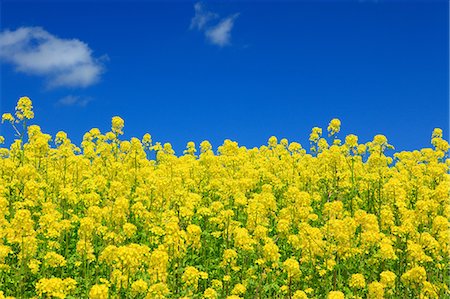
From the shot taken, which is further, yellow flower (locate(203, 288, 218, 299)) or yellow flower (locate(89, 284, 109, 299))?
yellow flower (locate(203, 288, 218, 299))

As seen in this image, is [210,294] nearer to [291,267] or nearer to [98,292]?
[291,267]

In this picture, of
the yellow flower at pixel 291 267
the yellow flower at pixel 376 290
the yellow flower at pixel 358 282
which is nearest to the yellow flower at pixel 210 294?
the yellow flower at pixel 291 267

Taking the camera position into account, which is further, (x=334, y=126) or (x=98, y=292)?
(x=334, y=126)

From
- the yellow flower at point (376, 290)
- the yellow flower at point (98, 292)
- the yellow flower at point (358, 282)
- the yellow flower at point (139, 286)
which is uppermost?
the yellow flower at point (358, 282)

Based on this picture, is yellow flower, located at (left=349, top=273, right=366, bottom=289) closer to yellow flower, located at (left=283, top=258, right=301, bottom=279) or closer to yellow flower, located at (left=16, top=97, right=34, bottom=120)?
yellow flower, located at (left=283, top=258, right=301, bottom=279)

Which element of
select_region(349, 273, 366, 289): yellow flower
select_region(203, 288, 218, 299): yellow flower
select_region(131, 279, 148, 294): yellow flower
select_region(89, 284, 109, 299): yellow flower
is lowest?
select_region(89, 284, 109, 299): yellow flower

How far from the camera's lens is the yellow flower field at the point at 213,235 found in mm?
9898

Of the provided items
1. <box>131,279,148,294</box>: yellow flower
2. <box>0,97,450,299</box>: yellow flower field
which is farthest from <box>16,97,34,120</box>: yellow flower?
<box>131,279,148,294</box>: yellow flower

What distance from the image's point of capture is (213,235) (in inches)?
→ 465

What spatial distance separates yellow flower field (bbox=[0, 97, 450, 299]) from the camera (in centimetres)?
990

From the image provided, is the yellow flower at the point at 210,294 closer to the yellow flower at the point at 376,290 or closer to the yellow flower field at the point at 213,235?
the yellow flower field at the point at 213,235

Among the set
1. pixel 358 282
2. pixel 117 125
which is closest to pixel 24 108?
pixel 117 125

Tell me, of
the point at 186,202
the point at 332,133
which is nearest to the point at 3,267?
the point at 186,202

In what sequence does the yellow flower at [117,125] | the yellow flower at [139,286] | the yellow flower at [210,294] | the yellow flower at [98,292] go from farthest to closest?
the yellow flower at [117,125], the yellow flower at [210,294], the yellow flower at [139,286], the yellow flower at [98,292]
